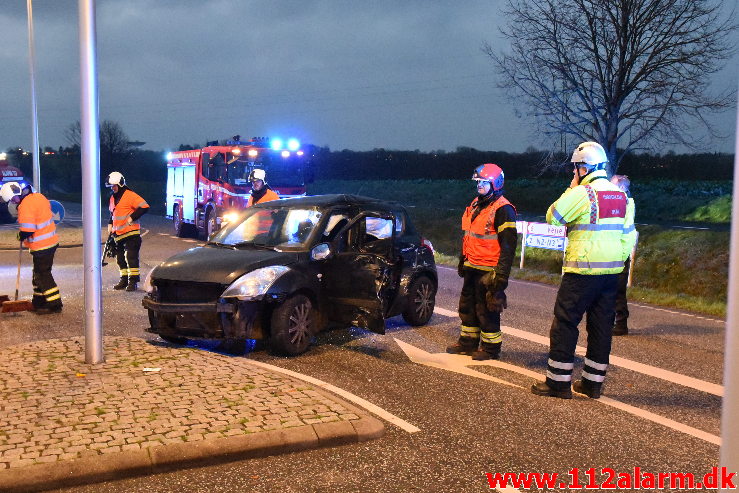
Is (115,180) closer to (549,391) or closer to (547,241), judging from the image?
(549,391)

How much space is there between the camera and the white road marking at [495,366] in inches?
213

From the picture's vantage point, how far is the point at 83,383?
5.97m

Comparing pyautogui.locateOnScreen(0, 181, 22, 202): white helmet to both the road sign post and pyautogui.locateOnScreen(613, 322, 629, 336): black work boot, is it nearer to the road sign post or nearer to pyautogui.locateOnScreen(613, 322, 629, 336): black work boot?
the road sign post

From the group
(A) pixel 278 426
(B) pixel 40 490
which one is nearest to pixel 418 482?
(A) pixel 278 426

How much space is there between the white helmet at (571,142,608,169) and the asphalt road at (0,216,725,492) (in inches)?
77.3

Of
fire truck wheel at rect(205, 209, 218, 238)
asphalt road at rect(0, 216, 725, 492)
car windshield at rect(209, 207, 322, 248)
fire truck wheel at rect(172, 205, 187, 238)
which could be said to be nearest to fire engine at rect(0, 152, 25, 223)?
fire truck wheel at rect(172, 205, 187, 238)

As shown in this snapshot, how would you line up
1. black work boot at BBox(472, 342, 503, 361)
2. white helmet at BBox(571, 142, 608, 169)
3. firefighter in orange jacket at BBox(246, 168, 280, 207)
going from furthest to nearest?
firefighter in orange jacket at BBox(246, 168, 280, 207) → black work boot at BBox(472, 342, 503, 361) → white helmet at BBox(571, 142, 608, 169)

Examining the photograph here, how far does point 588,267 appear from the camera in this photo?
604 cm

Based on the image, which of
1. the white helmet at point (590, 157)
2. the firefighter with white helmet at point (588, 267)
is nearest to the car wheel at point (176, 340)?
the firefighter with white helmet at point (588, 267)

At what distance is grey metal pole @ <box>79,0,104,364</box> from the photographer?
6449 millimetres

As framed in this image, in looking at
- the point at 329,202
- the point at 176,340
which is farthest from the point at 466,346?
the point at 176,340

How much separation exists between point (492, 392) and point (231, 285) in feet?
8.71

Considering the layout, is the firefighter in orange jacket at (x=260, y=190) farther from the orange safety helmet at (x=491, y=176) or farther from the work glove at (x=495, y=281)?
the work glove at (x=495, y=281)

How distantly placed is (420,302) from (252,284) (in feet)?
8.83
